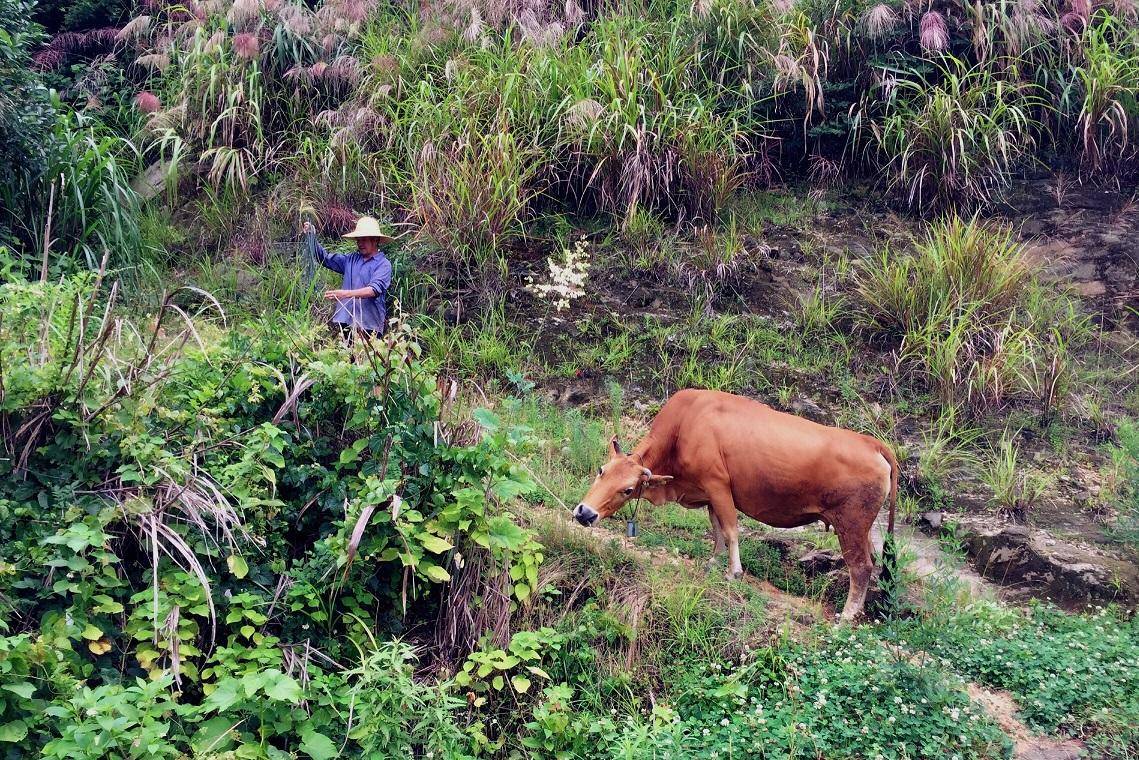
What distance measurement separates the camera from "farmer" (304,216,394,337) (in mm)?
7438

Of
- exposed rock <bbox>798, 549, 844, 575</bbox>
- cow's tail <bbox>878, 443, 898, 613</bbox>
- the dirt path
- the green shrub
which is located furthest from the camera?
exposed rock <bbox>798, 549, 844, 575</bbox>

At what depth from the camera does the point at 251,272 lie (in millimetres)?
9219

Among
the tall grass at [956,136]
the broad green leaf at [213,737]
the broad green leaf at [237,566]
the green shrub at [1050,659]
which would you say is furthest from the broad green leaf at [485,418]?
the tall grass at [956,136]

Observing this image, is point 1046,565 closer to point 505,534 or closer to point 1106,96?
point 505,534

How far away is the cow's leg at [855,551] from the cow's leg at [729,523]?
0.61 metres

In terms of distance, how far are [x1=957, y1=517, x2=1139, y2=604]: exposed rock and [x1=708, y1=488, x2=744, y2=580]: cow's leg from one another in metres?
2.00

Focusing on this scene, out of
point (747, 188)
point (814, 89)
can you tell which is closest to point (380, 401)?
point (747, 188)

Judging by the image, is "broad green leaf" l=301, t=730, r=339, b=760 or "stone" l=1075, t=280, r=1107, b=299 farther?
"stone" l=1075, t=280, r=1107, b=299

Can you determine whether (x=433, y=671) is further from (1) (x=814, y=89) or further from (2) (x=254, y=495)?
(1) (x=814, y=89)

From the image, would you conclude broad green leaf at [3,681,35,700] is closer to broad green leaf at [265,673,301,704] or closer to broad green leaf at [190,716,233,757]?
broad green leaf at [190,716,233,757]

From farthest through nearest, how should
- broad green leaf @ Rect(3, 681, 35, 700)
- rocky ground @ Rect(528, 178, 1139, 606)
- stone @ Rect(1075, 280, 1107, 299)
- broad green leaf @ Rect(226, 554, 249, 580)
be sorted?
1. stone @ Rect(1075, 280, 1107, 299)
2. rocky ground @ Rect(528, 178, 1139, 606)
3. broad green leaf @ Rect(226, 554, 249, 580)
4. broad green leaf @ Rect(3, 681, 35, 700)

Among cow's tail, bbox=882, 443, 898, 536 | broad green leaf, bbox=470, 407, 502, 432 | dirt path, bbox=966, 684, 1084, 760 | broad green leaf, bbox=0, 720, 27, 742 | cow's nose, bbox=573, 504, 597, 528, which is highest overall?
broad green leaf, bbox=470, 407, 502, 432

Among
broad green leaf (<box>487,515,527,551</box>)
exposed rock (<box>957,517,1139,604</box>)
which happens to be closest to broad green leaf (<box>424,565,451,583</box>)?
broad green leaf (<box>487,515,527,551</box>)

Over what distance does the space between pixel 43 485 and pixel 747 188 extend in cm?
732
